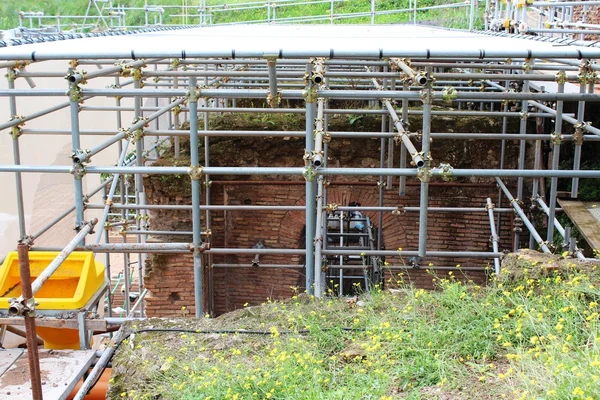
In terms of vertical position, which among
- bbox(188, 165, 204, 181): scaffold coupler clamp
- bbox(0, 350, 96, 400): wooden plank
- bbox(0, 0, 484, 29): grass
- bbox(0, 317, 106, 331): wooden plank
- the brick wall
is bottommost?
the brick wall

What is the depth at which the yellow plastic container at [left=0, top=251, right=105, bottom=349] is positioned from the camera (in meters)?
4.71

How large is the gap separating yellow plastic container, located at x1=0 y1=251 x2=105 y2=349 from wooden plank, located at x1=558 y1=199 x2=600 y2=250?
3.84m

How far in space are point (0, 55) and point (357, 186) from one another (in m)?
5.67

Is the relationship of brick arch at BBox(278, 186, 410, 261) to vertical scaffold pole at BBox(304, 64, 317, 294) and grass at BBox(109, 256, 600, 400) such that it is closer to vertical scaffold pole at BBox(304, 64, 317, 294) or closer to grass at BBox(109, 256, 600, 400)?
vertical scaffold pole at BBox(304, 64, 317, 294)

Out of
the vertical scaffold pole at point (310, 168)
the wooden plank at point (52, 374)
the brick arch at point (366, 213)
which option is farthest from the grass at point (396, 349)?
the brick arch at point (366, 213)

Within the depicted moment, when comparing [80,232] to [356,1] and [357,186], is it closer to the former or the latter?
[357,186]

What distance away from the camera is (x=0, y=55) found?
14.2 feet

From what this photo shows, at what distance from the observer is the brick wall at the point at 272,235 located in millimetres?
9039

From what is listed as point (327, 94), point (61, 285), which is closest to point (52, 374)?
point (61, 285)

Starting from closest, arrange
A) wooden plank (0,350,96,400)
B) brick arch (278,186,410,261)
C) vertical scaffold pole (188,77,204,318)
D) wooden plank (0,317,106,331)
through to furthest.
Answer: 1. wooden plank (0,350,96,400)
2. wooden plank (0,317,106,331)
3. vertical scaffold pole (188,77,204,318)
4. brick arch (278,186,410,261)

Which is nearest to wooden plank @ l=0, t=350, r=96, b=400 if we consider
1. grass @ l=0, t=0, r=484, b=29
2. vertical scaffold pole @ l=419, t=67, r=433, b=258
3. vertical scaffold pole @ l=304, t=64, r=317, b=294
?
vertical scaffold pole @ l=304, t=64, r=317, b=294

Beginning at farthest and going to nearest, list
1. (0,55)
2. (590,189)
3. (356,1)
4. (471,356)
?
(356,1)
(590,189)
(0,55)
(471,356)

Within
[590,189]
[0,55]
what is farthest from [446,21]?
[0,55]

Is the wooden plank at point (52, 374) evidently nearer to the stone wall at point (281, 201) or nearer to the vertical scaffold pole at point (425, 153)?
the vertical scaffold pole at point (425, 153)
